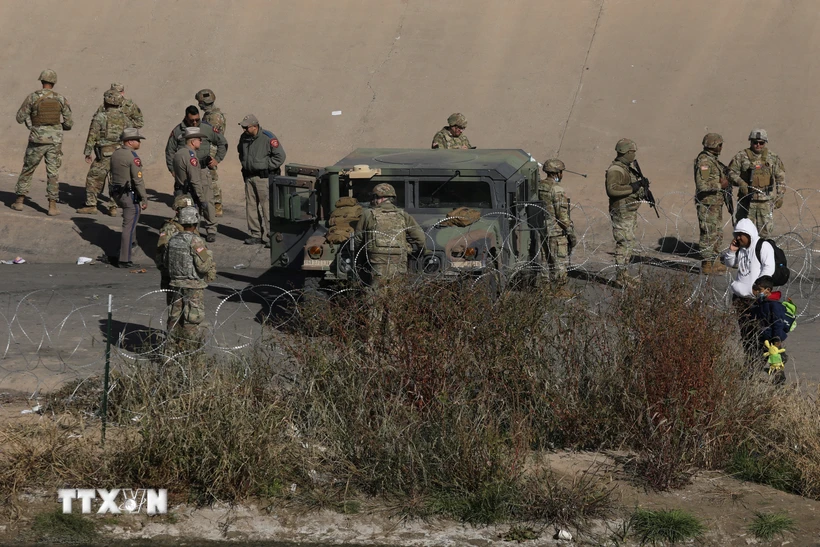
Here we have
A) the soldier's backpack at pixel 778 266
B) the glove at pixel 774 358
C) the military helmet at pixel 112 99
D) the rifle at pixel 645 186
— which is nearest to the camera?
Result: the glove at pixel 774 358

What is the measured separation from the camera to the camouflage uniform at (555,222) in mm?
12734

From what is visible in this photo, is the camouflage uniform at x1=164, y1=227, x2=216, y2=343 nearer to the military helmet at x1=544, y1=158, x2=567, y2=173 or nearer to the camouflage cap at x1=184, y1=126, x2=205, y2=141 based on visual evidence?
the military helmet at x1=544, y1=158, x2=567, y2=173

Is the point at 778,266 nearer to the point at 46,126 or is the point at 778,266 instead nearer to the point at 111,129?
the point at 111,129

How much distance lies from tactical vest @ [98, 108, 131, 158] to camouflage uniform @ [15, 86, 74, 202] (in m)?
0.48

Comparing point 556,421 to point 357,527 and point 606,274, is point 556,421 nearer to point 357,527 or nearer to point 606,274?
point 357,527

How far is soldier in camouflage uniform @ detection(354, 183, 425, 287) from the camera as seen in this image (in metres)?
10.3

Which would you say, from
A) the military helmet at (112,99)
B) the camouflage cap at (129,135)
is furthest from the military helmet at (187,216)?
the military helmet at (112,99)

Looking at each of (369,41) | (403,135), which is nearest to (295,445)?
(403,135)

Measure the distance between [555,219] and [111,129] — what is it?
5.80 m

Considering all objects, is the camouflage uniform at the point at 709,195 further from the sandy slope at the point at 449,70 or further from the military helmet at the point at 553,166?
the sandy slope at the point at 449,70

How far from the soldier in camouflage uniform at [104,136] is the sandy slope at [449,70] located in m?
2.53

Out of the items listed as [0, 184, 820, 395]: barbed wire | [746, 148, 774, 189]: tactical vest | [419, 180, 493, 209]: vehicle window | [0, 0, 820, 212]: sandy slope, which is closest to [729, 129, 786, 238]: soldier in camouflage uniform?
[746, 148, 774, 189]: tactical vest

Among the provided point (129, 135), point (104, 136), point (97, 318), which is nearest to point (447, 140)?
point (129, 135)

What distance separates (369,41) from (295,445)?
46.4 ft
